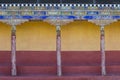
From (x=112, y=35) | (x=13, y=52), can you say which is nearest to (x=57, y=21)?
(x=13, y=52)

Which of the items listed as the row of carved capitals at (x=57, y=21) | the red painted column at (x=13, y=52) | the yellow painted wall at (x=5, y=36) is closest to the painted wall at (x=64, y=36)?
the yellow painted wall at (x=5, y=36)

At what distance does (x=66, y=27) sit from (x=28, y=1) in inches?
111

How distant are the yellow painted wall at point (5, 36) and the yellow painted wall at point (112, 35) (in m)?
4.73

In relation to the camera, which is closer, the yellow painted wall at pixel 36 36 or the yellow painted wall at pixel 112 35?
the yellow painted wall at pixel 36 36

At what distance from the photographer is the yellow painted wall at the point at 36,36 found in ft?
62.5

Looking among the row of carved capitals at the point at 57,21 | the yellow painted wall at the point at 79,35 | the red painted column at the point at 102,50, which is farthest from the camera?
the yellow painted wall at the point at 79,35

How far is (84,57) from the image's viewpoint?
62.3ft

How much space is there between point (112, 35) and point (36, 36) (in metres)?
3.69

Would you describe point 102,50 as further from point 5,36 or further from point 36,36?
point 5,36

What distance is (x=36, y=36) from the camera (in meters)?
19.1

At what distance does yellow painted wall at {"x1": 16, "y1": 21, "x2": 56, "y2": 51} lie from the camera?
19.0 meters

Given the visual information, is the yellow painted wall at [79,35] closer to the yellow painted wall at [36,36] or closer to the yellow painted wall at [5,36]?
the yellow painted wall at [36,36]

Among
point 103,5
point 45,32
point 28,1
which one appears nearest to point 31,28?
point 45,32

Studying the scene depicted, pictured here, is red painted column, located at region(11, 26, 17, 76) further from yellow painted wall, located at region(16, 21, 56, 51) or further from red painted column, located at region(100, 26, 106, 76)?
red painted column, located at region(100, 26, 106, 76)
